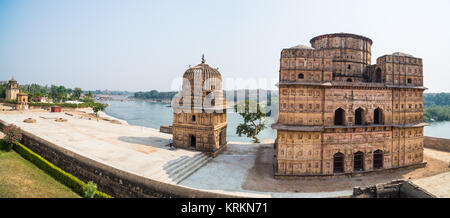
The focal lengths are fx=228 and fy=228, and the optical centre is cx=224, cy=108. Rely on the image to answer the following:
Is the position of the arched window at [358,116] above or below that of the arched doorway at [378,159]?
above

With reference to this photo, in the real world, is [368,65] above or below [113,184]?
above

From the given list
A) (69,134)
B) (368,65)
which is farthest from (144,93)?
(368,65)

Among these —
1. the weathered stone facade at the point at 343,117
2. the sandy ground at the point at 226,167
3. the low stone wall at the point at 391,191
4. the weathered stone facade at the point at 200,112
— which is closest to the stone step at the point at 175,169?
the sandy ground at the point at 226,167

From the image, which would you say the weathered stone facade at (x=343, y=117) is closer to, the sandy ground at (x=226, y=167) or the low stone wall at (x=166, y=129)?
the sandy ground at (x=226, y=167)

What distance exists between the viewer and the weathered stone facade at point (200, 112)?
18.3 m

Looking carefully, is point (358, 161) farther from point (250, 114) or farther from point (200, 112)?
point (250, 114)

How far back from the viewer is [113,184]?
13.3 meters

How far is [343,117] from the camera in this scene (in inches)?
575

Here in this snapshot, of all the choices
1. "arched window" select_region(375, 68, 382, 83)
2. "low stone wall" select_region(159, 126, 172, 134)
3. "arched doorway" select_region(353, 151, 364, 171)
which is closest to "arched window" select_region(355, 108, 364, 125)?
"arched doorway" select_region(353, 151, 364, 171)

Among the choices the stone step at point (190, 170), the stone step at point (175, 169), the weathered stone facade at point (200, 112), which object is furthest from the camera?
the weathered stone facade at point (200, 112)

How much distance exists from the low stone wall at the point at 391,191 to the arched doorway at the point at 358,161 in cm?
284

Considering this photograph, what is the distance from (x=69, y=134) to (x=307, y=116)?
799 inches

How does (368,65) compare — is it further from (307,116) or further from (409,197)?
(409,197)
